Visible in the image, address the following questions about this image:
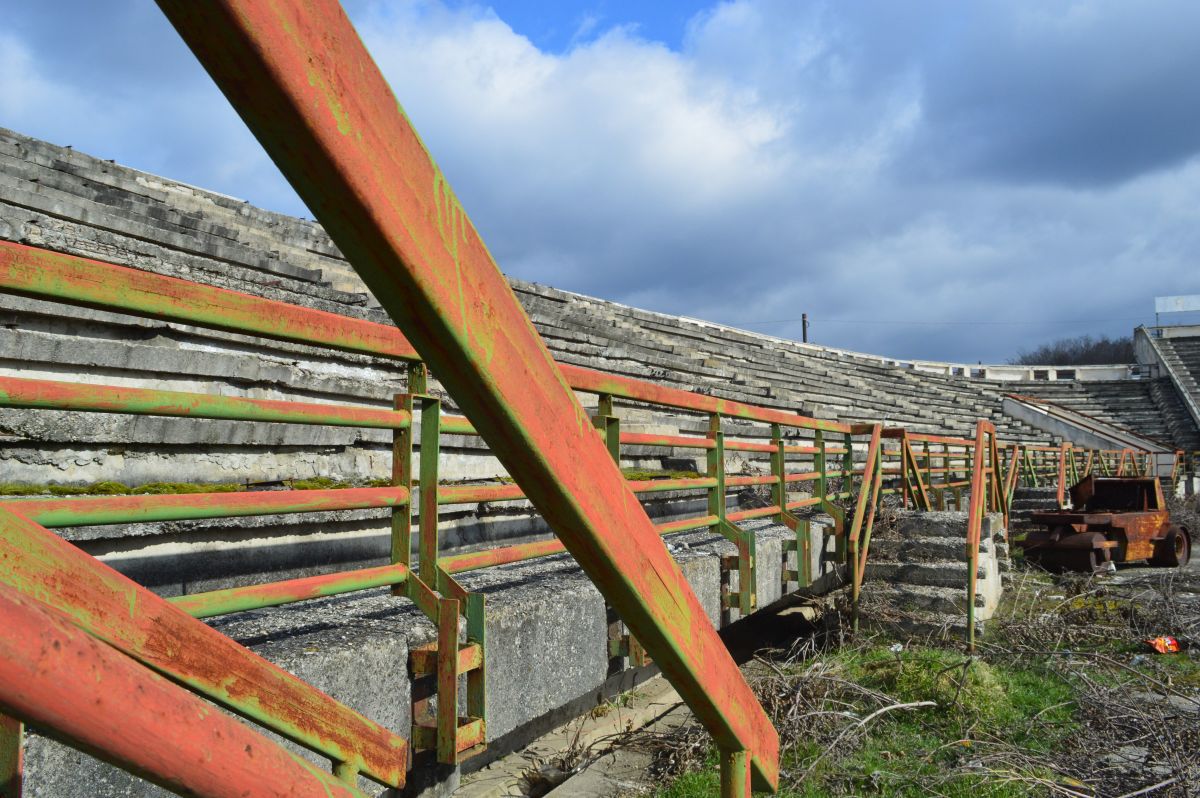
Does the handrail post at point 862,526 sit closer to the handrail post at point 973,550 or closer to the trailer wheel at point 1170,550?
the handrail post at point 973,550

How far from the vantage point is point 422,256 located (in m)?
0.81

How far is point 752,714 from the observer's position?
5.14 feet

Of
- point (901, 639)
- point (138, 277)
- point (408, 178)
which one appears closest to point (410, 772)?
point (138, 277)

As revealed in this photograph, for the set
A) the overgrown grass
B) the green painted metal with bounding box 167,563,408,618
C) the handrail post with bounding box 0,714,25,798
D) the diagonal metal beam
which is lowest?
the overgrown grass

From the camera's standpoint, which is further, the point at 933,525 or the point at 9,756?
the point at 933,525

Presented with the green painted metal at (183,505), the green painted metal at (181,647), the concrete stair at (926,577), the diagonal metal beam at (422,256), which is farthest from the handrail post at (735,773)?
the concrete stair at (926,577)

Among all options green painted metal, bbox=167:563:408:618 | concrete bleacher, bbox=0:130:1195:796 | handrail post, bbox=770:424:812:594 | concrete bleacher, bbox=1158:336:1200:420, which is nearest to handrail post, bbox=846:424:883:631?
concrete bleacher, bbox=0:130:1195:796

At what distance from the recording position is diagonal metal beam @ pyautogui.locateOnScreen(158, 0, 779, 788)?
0.68 metres

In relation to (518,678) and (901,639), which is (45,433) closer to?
(518,678)

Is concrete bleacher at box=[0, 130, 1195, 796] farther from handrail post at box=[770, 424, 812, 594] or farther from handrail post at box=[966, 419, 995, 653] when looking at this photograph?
handrail post at box=[966, 419, 995, 653]

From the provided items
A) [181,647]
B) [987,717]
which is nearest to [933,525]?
[987,717]

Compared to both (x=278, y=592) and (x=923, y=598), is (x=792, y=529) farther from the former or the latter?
(x=278, y=592)

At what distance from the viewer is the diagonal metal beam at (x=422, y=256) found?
0.68 m

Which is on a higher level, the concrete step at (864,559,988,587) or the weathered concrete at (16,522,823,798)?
the weathered concrete at (16,522,823,798)
